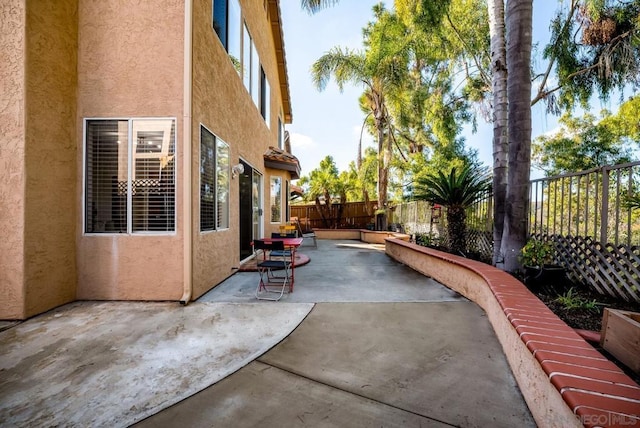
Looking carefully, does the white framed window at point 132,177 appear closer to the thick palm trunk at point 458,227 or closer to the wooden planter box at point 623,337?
the wooden planter box at point 623,337

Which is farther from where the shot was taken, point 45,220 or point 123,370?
point 45,220

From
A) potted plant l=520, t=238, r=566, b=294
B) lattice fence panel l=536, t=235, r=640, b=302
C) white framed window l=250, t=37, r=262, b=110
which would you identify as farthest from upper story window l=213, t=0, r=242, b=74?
lattice fence panel l=536, t=235, r=640, b=302

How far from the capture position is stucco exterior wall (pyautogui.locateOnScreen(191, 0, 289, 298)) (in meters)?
4.65

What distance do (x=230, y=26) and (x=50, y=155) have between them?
15.1 ft

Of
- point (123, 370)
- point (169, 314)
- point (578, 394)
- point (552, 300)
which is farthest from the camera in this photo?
point (169, 314)

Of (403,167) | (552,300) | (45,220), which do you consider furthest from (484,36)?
(45,220)

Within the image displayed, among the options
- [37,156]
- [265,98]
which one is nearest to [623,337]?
[37,156]

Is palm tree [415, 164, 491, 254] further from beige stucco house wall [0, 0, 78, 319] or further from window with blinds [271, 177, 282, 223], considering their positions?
beige stucco house wall [0, 0, 78, 319]

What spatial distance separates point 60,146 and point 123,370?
367 cm

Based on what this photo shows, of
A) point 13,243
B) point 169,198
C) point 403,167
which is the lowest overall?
point 13,243

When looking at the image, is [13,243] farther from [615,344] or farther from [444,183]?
[444,183]

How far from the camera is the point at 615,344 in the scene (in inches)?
92.5

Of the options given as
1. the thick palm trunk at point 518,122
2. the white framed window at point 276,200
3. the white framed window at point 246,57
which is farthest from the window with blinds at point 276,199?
the thick palm trunk at point 518,122

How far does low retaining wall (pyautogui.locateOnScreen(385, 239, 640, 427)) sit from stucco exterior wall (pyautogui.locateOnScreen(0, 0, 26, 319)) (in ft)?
18.7
